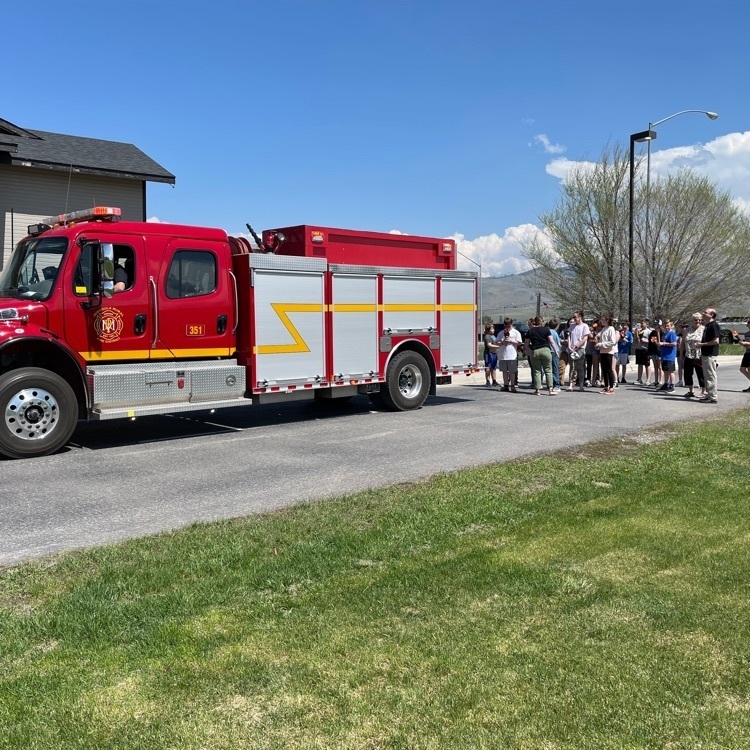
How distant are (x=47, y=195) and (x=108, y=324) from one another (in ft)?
30.6

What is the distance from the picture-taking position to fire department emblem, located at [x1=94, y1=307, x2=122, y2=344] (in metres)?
9.47

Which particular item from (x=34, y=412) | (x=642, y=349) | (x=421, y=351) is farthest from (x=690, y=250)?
(x=34, y=412)

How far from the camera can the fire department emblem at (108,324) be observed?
9469 mm

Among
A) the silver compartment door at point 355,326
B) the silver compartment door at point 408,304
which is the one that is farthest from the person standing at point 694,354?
the silver compartment door at point 355,326

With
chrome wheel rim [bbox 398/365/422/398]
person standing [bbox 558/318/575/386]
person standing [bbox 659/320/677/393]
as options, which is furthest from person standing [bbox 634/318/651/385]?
chrome wheel rim [bbox 398/365/422/398]

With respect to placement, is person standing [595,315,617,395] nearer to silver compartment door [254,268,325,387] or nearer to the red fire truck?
the red fire truck

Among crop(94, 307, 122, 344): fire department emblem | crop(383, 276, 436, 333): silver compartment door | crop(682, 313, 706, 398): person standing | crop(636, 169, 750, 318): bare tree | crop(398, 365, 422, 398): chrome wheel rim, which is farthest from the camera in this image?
crop(636, 169, 750, 318): bare tree

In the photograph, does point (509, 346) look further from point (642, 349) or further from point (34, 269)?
point (34, 269)

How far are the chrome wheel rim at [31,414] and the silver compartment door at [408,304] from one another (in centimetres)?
573

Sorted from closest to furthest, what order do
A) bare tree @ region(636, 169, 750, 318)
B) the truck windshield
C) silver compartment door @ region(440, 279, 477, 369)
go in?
the truck windshield → silver compartment door @ region(440, 279, 477, 369) → bare tree @ region(636, 169, 750, 318)

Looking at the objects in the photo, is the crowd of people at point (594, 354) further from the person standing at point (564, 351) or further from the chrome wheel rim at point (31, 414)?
the chrome wheel rim at point (31, 414)

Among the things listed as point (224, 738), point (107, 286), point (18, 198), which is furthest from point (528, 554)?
point (18, 198)

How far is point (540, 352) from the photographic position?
634 inches

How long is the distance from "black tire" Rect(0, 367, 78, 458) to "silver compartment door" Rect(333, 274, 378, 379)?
14.4 feet
